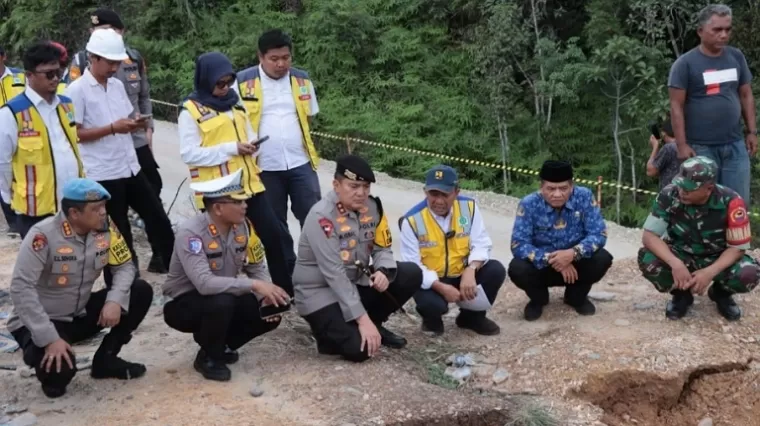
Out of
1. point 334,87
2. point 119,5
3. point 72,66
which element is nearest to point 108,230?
point 72,66

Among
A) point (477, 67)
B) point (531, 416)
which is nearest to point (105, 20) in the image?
point (531, 416)

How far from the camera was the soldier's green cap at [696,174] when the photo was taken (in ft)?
16.9

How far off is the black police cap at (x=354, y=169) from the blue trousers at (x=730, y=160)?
2.60 m

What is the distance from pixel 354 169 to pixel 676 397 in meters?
2.28

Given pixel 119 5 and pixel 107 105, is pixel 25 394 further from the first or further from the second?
pixel 119 5

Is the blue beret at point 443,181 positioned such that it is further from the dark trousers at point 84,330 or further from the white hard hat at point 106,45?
the white hard hat at point 106,45

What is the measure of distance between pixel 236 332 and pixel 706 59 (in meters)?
3.64

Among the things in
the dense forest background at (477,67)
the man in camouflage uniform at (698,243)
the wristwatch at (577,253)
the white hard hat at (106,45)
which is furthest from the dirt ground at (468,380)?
the dense forest background at (477,67)

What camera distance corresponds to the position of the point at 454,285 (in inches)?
216

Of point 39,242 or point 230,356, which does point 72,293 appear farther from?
point 230,356

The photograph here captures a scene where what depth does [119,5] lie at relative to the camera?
19.5 metres

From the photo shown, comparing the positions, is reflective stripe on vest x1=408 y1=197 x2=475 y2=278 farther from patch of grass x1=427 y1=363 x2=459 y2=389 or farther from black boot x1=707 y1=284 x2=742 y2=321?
black boot x1=707 y1=284 x2=742 y2=321

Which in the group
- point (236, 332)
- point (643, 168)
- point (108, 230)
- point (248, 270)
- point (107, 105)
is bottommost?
point (643, 168)

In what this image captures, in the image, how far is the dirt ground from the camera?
442 centimetres
